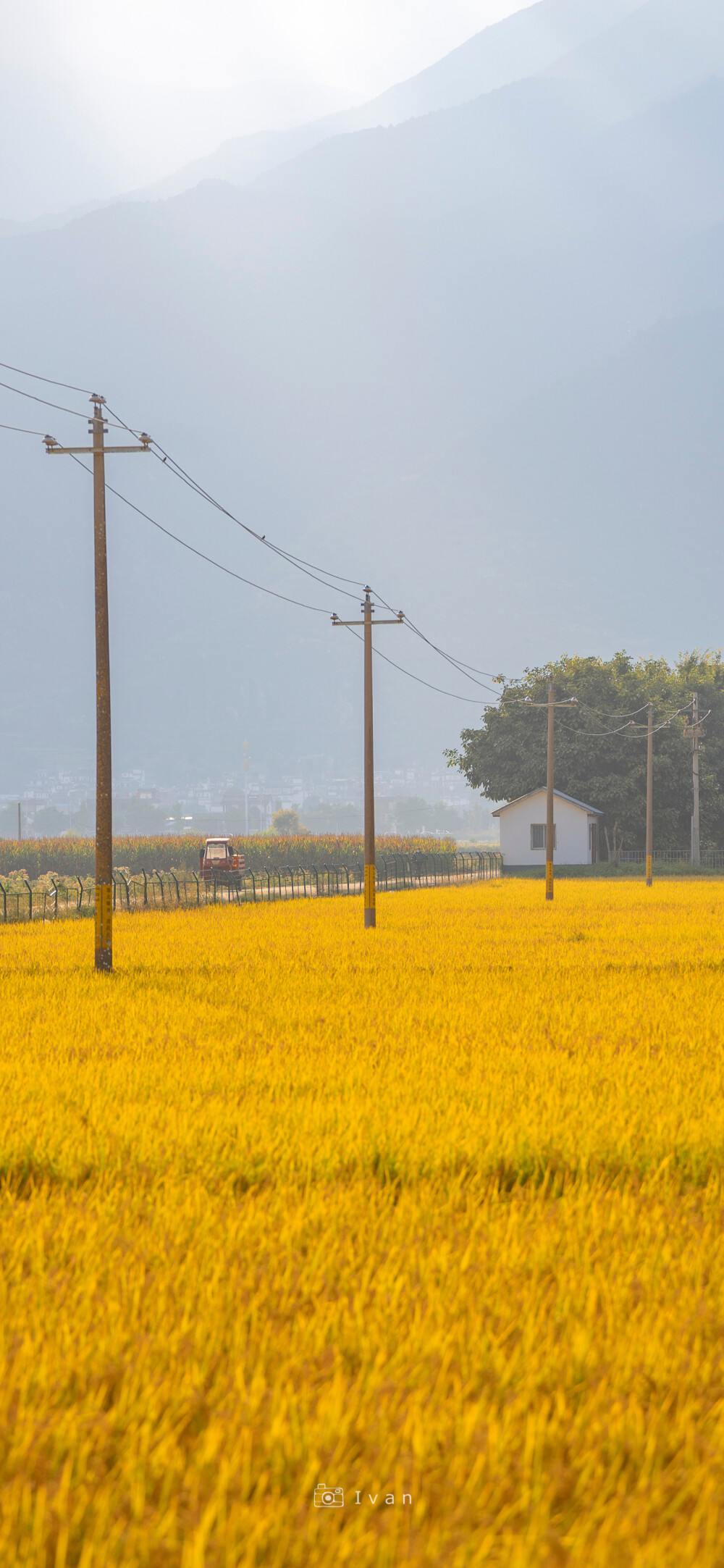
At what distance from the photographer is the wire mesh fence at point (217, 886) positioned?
35.5 meters

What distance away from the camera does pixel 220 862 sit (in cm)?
5366

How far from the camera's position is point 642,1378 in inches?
144

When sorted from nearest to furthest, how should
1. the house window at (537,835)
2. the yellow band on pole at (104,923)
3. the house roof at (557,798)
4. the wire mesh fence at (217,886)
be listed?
the yellow band on pole at (104,923), the wire mesh fence at (217,886), the house roof at (557,798), the house window at (537,835)

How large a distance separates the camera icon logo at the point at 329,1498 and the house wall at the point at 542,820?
65.3m

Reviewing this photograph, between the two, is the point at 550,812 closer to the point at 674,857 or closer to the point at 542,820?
the point at 542,820

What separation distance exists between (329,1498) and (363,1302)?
1.32 meters

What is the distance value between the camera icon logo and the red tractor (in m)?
47.2

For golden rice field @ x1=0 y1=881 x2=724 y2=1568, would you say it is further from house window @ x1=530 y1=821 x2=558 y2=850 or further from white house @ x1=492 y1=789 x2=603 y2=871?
house window @ x1=530 y1=821 x2=558 y2=850

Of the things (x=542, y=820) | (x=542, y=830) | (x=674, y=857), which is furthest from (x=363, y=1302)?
(x=674, y=857)

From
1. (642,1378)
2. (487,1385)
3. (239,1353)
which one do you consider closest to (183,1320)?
(239,1353)

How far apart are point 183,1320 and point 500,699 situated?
6978 centimetres

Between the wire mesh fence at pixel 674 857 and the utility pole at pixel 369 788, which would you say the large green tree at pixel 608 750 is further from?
the utility pole at pixel 369 788

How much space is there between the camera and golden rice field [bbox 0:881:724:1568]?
287 cm

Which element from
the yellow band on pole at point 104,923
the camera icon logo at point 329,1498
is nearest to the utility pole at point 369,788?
the yellow band on pole at point 104,923
